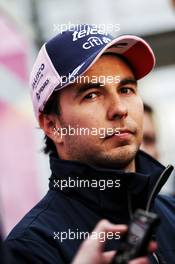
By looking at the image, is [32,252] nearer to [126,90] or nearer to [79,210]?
[79,210]

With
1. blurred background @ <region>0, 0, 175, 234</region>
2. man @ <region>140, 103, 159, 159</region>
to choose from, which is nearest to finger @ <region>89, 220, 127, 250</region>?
blurred background @ <region>0, 0, 175, 234</region>

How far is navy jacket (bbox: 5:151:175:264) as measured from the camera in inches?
53.2

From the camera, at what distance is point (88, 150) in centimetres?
146

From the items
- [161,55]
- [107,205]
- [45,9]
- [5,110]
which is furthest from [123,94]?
[45,9]

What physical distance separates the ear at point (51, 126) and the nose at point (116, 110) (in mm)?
190

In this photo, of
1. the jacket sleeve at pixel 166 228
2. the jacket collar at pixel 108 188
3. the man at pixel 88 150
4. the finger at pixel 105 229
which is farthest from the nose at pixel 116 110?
the finger at pixel 105 229

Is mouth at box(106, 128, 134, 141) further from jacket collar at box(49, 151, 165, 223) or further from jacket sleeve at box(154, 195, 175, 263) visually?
jacket sleeve at box(154, 195, 175, 263)

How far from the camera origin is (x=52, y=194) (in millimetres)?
1496

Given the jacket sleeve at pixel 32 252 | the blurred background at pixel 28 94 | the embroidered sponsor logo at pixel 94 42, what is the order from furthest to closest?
the blurred background at pixel 28 94 < the embroidered sponsor logo at pixel 94 42 < the jacket sleeve at pixel 32 252

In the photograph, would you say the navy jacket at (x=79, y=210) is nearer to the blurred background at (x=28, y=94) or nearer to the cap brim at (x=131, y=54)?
the cap brim at (x=131, y=54)

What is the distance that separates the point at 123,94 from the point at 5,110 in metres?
1.25

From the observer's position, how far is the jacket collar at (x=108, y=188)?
4.59 ft

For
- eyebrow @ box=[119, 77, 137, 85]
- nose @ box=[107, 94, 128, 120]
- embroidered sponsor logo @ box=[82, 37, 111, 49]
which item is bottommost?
nose @ box=[107, 94, 128, 120]

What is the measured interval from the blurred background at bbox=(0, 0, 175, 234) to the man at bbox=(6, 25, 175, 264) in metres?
0.88
